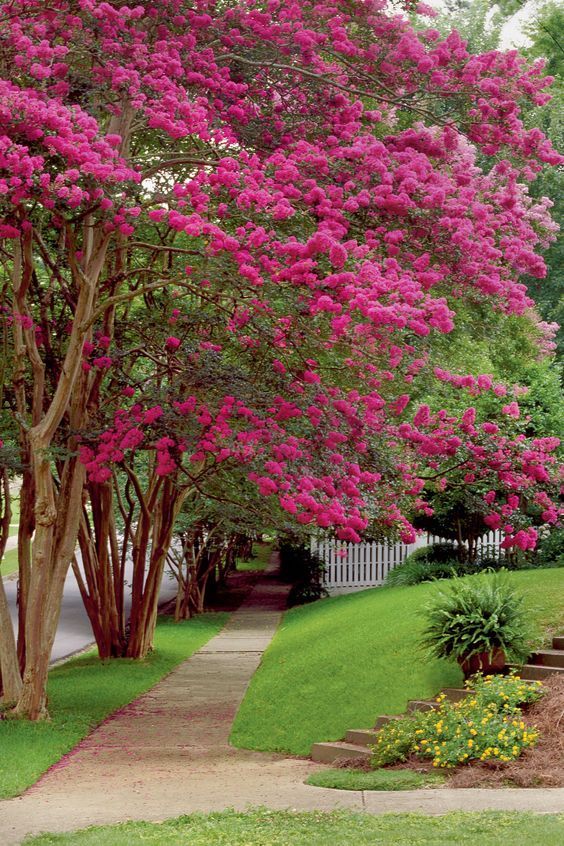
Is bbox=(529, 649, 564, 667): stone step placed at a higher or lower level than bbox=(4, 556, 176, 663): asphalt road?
higher

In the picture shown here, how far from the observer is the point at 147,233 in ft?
Answer: 50.6

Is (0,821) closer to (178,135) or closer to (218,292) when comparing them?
(218,292)

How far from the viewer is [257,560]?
47094 millimetres

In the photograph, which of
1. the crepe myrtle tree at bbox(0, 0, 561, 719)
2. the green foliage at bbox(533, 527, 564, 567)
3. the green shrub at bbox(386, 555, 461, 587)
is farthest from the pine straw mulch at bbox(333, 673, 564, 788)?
the green foliage at bbox(533, 527, 564, 567)

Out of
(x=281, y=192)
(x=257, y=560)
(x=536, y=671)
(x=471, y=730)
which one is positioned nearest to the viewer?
(x=471, y=730)

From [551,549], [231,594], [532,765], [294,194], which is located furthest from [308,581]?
[532,765]

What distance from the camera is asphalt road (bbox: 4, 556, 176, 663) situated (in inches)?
893

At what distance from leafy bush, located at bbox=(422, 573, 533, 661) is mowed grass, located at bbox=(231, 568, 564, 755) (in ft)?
1.97

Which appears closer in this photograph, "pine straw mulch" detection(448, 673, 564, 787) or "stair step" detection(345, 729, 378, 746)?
"pine straw mulch" detection(448, 673, 564, 787)

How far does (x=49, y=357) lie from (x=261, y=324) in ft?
15.0

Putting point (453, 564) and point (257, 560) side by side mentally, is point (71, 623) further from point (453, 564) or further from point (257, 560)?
point (257, 560)

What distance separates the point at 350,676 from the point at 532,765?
4689 mm

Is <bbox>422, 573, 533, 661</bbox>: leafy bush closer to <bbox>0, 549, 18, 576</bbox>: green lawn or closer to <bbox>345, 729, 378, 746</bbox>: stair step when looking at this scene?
<bbox>345, 729, 378, 746</bbox>: stair step

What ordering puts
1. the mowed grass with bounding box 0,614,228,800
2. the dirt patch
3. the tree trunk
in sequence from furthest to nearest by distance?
the dirt patch
the tree trunk
the mowed grass with bounding box 0,614,228,800
